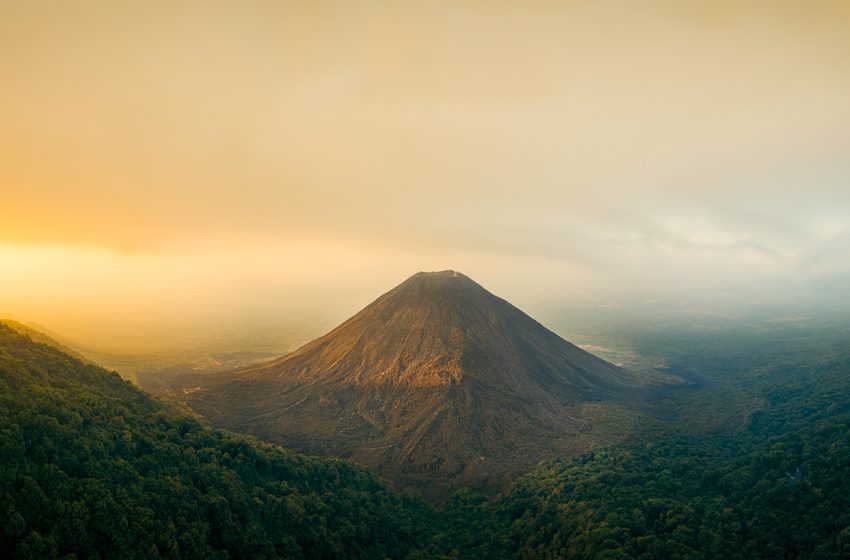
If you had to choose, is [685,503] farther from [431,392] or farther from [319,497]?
[431,392]

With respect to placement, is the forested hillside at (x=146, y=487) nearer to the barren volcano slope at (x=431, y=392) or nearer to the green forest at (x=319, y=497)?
the green forest at (x=319, y=497)

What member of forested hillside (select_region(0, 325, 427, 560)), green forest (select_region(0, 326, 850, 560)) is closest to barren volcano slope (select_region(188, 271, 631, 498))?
green forest (select_region(0, 326, 850, 560))

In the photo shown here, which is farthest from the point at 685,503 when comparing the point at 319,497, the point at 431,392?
the point at 431,392

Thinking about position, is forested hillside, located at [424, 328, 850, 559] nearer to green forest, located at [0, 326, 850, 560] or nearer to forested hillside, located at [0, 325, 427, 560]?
green forest, located at [0, 326, 850, 560]

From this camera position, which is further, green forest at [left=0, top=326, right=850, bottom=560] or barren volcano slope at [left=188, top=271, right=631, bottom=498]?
barren volcano slope at [left=188, top=271, right=631, bottom=498]

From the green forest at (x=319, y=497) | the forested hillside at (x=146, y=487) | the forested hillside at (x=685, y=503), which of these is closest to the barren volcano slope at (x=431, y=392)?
A: the green forest at (x=319, y=497)

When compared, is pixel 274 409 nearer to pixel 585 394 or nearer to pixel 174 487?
pixel 174 487

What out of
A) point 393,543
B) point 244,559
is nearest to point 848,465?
point 393,543
